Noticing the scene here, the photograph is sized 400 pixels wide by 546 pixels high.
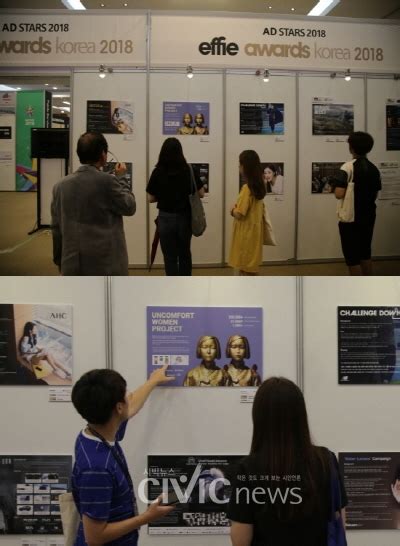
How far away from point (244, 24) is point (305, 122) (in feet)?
1.33

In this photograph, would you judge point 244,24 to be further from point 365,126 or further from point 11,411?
point 11,411

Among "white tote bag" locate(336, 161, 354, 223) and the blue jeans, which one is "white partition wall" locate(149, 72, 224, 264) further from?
"white tote bag" locate(336, 161, 354, 223)

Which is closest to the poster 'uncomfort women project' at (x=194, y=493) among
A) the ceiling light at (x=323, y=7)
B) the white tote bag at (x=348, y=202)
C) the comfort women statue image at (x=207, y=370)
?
the comfort women statue image at (x=207, y=370)

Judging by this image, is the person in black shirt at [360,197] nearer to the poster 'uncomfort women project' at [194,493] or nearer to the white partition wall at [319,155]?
the white partition wall at [319,155]

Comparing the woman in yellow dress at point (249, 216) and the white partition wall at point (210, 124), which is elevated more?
the white partition wall at point (210, 124)

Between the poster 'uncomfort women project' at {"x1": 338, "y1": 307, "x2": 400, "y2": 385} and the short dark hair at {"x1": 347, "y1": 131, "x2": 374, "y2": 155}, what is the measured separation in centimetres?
Answer: 70

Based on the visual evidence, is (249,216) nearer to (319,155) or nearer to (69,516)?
(319,155)

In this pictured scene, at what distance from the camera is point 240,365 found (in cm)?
276

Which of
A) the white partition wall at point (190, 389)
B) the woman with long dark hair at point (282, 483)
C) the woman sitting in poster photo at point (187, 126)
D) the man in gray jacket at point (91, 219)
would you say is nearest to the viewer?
the woman with long dark hair at point (282, 483)

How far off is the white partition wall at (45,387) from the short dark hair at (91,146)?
571 millimetres

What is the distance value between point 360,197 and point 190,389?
1059 mm

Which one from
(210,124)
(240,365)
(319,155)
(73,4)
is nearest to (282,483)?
(240,365)

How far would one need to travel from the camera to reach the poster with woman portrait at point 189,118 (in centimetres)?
239

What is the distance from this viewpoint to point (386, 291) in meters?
2.77
